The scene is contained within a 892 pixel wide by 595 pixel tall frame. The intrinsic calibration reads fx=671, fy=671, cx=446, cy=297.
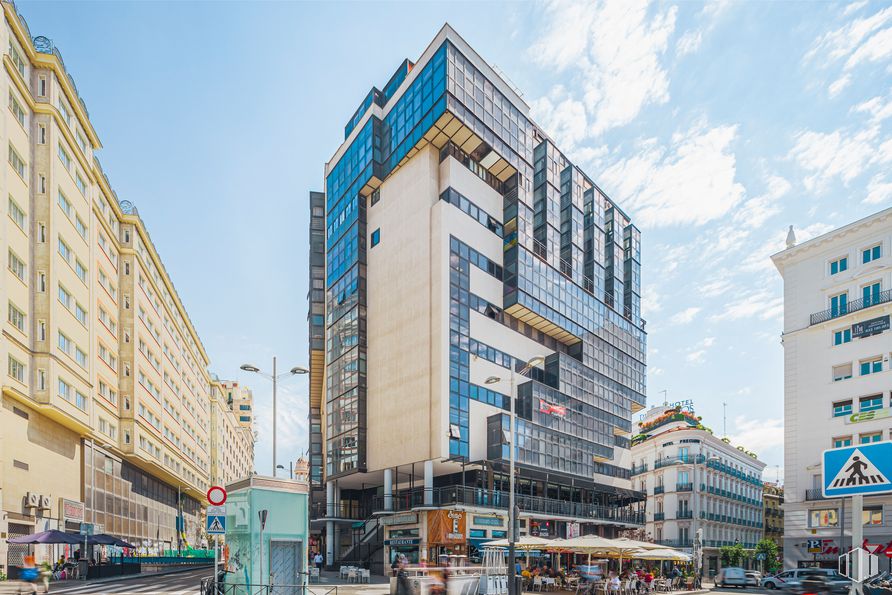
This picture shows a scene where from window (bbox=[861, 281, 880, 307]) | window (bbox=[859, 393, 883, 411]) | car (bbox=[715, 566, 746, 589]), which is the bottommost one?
car (bbox=[715, 566, 746, 589])

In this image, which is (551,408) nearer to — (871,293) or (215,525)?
(871,293)

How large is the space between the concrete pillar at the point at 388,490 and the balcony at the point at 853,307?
102 ft

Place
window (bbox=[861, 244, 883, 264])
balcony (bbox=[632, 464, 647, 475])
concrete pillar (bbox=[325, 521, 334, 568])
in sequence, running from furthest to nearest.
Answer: balcony (bbox=[632, 464, 647, 475]) → concrete pillar (bbox=[325, 521, 334, 568]) → window (bbox=[861, 244, 883, 264])

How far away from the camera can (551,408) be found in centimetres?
5109

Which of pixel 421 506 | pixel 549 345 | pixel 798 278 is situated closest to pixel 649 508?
pixel 549 345

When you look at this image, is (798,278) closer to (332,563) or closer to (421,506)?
(421,506)

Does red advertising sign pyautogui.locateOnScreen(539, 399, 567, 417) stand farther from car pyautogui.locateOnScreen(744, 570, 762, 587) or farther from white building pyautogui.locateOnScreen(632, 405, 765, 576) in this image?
white building pyautogui.locateOnScreen(632, 405, 765, 576)

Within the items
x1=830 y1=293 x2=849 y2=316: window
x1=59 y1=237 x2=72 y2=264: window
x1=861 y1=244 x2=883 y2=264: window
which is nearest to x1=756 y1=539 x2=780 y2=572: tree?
x1=830 y1=293 x2=849 y2=316: window

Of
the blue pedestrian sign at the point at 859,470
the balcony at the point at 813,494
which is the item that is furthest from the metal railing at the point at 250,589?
the balcony at the point at 813,494

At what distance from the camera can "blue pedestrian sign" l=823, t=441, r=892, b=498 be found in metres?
6.48

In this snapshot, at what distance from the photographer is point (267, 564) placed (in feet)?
56.9

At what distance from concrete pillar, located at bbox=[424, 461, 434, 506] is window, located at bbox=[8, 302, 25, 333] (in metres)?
24.9

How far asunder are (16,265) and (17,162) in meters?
5.72

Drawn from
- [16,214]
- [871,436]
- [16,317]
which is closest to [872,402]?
[871,436]
